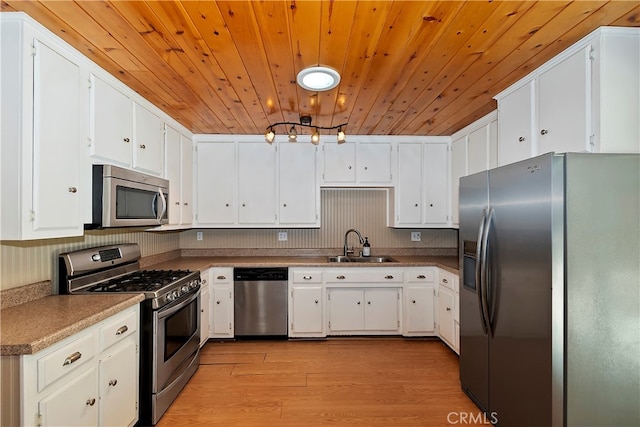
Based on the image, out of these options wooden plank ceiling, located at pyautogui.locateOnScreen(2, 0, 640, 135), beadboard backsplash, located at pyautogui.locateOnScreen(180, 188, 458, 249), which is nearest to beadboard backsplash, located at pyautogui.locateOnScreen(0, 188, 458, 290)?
beadboard backsplash, located at pyautogui.locateOnScreen(180, 188, 458, 249)

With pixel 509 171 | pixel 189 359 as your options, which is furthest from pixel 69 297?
pixel 509 171

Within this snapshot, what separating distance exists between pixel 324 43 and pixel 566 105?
1.42m

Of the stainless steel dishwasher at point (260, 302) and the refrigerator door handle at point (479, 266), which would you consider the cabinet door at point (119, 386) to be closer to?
the stainless steel dishwasher at point (260, 302)

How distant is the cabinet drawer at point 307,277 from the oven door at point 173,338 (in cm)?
107

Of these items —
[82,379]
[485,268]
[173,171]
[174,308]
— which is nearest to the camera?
[82,379]

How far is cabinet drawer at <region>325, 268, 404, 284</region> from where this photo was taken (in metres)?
3.55

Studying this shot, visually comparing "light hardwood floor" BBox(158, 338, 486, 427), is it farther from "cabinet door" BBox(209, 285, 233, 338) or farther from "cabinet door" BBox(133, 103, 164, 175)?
"cabinet door" BBox(133, 103, 164, 175)

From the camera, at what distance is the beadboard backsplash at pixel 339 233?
4051 millimetres

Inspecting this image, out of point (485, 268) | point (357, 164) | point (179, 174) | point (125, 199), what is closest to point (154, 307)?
point (125, 199)

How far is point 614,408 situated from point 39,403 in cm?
263

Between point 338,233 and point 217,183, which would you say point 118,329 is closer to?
point 217,183

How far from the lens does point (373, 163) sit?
3834mm

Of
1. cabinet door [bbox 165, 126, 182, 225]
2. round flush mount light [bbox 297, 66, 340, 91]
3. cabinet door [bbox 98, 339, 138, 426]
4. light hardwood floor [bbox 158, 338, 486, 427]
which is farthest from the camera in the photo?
cabinet door [bbox 165, 126, 182, 225]

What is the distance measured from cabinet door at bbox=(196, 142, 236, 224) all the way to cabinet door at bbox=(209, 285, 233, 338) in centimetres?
82
